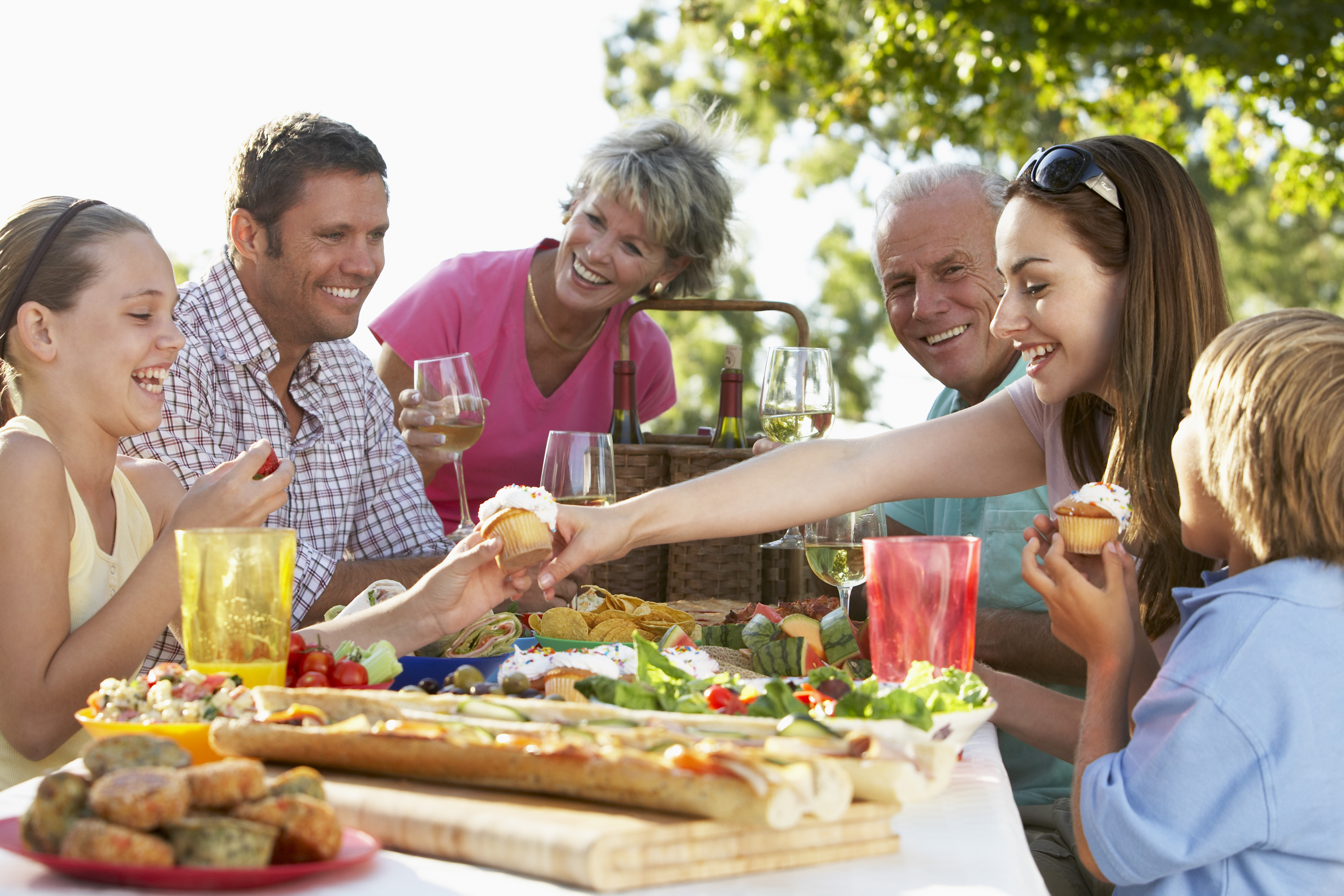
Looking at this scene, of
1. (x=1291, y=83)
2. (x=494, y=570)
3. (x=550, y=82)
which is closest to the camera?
(x=494, y=570)

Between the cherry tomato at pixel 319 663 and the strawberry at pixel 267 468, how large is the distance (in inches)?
21.4

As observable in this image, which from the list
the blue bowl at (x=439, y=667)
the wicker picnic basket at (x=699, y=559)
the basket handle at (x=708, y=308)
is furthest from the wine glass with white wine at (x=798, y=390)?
the blue bowl at (x=439, y=667)

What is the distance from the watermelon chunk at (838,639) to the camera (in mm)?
2352

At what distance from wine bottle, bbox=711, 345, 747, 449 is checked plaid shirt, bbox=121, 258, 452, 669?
1.10 m

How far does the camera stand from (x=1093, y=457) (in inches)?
109

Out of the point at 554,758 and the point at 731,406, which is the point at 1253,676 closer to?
the point at 554,758

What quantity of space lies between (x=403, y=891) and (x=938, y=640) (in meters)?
1.00

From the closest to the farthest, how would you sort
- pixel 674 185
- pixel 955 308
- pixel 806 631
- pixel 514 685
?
pixel 514 685
pixel 806 631
pixel 955 308
pixel 674 185

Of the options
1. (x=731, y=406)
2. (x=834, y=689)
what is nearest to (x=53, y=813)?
(x=834, y=689)

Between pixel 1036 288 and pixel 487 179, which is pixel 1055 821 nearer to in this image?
pixel 1036 288

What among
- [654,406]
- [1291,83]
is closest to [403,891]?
[654,406]

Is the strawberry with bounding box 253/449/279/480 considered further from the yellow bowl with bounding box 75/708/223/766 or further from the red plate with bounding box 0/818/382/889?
the red plate with bounding box 0/818/382/889

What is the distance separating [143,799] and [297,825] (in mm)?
135

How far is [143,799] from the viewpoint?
1.05m
